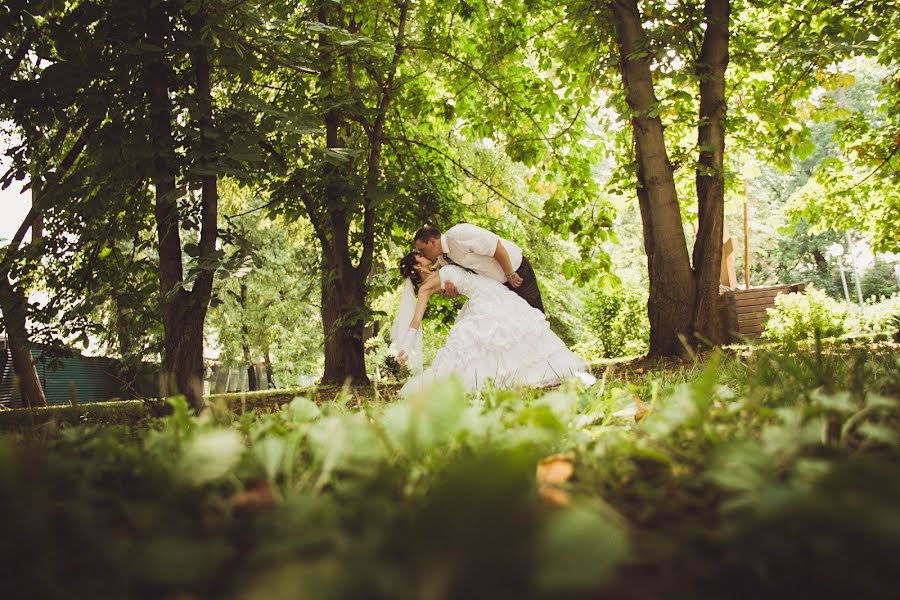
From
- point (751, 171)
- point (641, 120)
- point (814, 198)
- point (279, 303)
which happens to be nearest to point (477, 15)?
point (641, 120)

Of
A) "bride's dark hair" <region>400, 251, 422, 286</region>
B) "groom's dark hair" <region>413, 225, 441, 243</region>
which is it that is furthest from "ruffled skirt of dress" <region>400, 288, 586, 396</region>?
"groom's dark hair" <region>413, 225, 441, 243</region>

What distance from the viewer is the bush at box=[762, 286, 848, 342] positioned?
13875 mm

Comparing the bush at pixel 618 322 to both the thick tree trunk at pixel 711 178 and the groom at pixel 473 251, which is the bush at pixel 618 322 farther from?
the groom at pixel 473 251

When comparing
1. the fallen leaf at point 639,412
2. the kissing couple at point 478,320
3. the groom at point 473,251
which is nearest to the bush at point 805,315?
the groom at point 473,251

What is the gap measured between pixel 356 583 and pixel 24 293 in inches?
242

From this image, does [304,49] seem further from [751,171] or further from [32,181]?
[751,171]

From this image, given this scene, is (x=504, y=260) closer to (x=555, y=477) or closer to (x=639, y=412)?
(x=639, y=412)

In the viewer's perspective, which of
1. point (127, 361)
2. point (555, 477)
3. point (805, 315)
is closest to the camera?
point (555, 477)

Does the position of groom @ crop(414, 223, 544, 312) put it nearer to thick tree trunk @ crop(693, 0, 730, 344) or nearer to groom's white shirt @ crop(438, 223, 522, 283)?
groom's white shirt @ crop(438, 223, 522, 283)

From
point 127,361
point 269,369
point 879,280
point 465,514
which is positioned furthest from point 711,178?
point 879,280

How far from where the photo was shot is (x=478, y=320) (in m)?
6.30

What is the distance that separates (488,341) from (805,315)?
1157 centimetres

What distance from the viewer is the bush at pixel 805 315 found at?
45.5 feet

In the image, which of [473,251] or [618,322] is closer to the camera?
[473,251]
